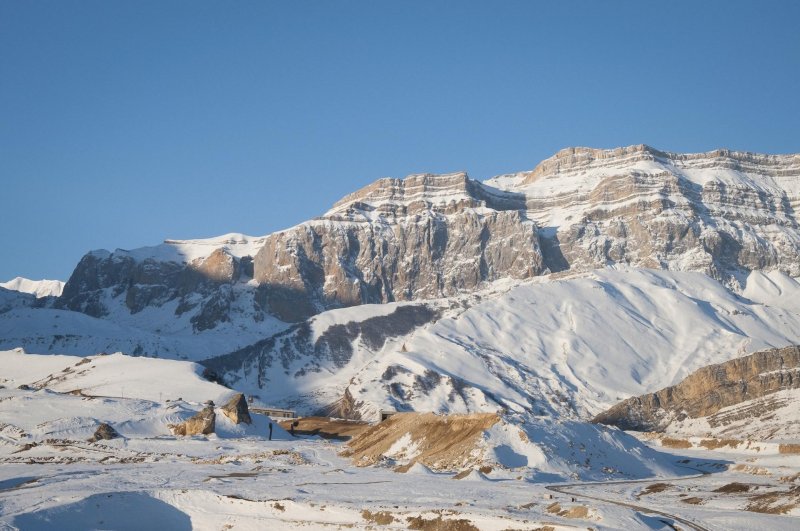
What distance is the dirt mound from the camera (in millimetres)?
73938

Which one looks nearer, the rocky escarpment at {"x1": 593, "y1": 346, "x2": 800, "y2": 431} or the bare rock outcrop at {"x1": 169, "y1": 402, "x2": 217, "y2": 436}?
the bare rock outcrop at {"x1": 169, "y1": 402, "x2": 217, "y2": 436}

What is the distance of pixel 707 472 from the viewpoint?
75.9 metres

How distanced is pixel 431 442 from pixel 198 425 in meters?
38.1

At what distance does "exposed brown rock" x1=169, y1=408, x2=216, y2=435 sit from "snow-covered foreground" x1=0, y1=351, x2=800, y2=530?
57.3 inches

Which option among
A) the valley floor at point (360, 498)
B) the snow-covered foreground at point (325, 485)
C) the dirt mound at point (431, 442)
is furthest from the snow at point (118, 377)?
the valley floor at point (360, 498)

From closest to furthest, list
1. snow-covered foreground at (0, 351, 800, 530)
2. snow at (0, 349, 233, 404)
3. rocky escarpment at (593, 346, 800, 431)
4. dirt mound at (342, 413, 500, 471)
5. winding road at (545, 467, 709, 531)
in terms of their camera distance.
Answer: winding road at (545, 467, 709, 531) → snow-covered foreground at (0, 351, 800, 530) → dirt mound at (342, 413, 500, 471) → snow at (0, 349, 233, 404) → rocky escarpment at (593, 346, 800, 431)

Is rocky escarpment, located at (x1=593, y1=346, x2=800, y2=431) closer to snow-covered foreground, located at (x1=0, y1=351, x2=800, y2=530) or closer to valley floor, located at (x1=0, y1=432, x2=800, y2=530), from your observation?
snow-covered foreground, located at (x1=0, y1=351, x2=800, y2=530)

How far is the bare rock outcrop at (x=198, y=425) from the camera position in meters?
110

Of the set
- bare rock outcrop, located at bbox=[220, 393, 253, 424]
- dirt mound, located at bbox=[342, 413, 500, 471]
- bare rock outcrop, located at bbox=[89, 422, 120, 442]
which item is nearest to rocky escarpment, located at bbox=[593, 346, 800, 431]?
bare rock outcrop, located at bbox=[220, 393, 253, 424]

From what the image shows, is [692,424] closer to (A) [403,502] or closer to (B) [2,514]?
(A) [403,502]

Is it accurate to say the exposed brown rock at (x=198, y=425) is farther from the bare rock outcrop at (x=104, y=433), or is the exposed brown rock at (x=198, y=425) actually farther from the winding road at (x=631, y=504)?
the winding road at (x=631, y=504)

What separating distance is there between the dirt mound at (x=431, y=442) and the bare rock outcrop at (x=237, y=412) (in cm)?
2361

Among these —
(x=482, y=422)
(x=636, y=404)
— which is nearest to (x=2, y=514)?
(x=482, y=422)

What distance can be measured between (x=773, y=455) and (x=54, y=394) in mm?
89201
